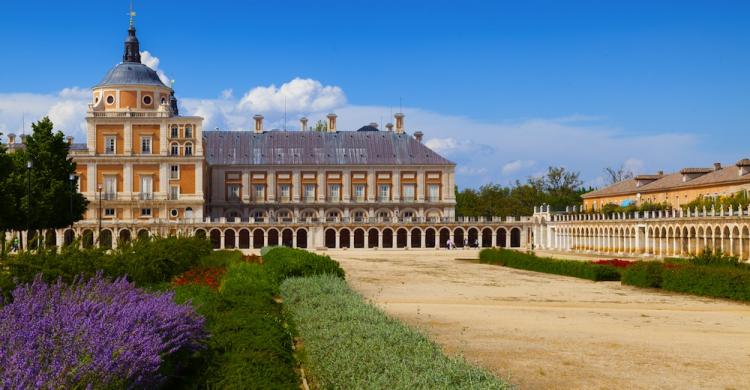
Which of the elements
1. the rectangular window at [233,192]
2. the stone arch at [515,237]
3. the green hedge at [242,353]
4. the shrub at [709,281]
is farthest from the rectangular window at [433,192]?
the green hedge at [242,353]

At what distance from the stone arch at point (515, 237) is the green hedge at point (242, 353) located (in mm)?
77668

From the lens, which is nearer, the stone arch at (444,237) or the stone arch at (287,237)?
the stone arch at (287,237)

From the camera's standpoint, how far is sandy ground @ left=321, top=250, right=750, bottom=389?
39.9 ft

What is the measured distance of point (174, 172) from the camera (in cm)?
8500

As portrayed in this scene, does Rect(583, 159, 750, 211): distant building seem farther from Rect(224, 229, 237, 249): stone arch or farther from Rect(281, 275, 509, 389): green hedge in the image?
Rect(281, 275, 509, 389): green hedge

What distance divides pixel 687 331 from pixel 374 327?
28.3ft

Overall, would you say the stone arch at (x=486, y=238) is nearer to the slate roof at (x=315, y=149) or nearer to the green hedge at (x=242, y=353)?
the slate roof at (x=315, y=149)

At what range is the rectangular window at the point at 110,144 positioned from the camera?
278 ft

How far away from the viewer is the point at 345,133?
3804 inches

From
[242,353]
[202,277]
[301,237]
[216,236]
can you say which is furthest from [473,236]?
[242,353]

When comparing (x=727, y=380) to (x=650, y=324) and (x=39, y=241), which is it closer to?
(x=650, y=324)

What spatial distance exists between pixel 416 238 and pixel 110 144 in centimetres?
3379

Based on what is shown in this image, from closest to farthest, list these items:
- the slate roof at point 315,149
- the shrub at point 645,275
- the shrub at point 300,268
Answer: the shrub at point 300,268 < the shrub at point 645,275 < the slate roof at point 315,149

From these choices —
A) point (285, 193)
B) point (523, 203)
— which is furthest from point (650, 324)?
point (523, 203)
